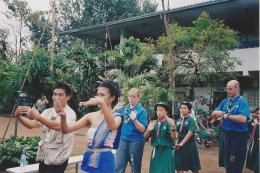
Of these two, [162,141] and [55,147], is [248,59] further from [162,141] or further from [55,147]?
[55,147]

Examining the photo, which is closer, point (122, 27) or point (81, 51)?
point (81, 51)

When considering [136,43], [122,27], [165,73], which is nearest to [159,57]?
[136,43]

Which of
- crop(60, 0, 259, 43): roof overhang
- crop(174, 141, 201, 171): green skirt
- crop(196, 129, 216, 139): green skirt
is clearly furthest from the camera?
crop(60, 0, 259, 43): roof overhang

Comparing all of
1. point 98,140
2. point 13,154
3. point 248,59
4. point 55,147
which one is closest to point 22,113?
point 55,147

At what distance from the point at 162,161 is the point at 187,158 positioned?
87cm

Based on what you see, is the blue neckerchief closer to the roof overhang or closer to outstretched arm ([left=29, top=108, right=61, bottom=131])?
outstretched arm ([left=29, top=108, right=61, bottom=131])

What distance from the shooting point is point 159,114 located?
5516 mm

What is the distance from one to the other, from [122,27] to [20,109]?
54.5ft

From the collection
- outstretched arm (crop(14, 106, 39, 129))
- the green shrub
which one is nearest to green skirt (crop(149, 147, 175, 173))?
outstretched arm (crop(14, 106, 39, 129))

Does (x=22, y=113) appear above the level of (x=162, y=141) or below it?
above

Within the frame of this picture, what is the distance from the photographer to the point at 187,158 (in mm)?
6043

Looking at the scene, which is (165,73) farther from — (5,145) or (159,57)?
(5,145)

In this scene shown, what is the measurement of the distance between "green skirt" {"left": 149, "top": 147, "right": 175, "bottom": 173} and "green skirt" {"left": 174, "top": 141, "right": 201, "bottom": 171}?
Answer: 0.65 meters

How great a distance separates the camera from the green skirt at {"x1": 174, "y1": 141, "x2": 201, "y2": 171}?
600cm
